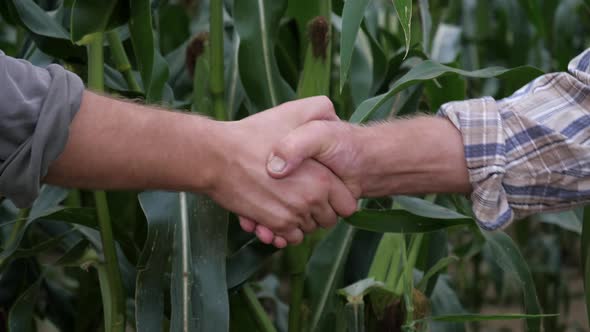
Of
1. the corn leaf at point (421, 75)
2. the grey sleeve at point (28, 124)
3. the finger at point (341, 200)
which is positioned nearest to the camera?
the grey sleeve at point (28, 124)

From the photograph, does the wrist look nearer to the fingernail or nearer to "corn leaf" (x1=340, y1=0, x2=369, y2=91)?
the fingernail

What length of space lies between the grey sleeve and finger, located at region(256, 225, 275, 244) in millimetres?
278

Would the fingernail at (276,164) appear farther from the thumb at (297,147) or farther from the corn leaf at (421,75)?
the corn leaf at (421,75)

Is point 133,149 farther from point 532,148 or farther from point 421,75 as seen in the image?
point 532,148

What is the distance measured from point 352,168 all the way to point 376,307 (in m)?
0.16

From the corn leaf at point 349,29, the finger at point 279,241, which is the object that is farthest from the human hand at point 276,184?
the corn leaf at point 349,29

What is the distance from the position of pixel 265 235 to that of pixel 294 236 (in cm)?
3

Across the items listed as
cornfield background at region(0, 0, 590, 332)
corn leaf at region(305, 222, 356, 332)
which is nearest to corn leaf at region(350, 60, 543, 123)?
cornfield background at region(0, 0, 590, 332)

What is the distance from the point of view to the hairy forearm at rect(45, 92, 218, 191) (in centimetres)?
90

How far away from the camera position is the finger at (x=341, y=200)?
3.47 feet

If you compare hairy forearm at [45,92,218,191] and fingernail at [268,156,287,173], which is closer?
hairy forearm at [45,92,218,191]

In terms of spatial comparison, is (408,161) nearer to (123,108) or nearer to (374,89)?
(374,89)

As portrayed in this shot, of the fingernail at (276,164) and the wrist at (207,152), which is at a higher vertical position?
the wrist at (207,152)

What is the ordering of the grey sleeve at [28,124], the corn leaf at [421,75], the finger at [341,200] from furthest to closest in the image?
the finger at [341,200]
the corn leaf at [421,75]
the grey sleeve at [28,124]
